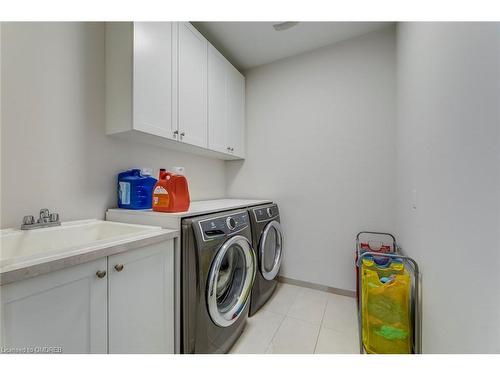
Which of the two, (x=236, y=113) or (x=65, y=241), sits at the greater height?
(x=236, y=113)

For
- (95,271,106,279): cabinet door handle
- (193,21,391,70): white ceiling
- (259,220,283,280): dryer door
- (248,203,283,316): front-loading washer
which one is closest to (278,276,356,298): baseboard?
(248,203,283,316): front-loading washer

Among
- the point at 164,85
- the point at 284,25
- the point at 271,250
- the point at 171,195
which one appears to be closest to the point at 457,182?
the point at 171,195

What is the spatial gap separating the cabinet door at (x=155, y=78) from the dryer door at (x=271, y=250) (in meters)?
1.21

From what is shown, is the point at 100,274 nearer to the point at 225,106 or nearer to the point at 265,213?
the point at 265,213

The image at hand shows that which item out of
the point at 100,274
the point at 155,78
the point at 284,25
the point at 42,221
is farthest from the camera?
the point at 284,25

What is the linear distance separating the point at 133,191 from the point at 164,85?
Result: 0.83m

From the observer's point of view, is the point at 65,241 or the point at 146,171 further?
the point at 146,171

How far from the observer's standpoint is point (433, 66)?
1.00 meters

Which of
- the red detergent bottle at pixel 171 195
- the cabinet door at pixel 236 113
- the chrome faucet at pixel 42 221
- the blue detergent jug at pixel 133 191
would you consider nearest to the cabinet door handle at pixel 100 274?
the red detergent bottle at pixel 171 195

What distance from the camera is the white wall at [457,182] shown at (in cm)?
58

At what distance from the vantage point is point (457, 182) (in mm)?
769

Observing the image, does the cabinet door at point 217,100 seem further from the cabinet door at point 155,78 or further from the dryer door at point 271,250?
the dryer door at point 271,250

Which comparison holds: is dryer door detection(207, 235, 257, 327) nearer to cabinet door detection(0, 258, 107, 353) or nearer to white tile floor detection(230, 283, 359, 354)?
white tile floor detection(230, 283, 359, 354)

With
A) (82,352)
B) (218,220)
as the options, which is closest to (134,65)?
(218,220)
